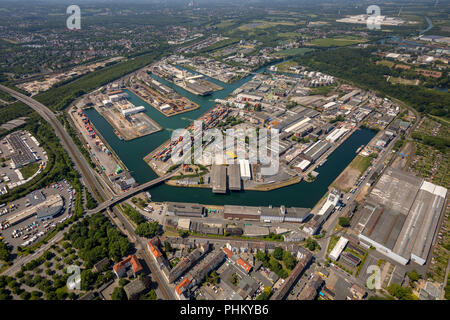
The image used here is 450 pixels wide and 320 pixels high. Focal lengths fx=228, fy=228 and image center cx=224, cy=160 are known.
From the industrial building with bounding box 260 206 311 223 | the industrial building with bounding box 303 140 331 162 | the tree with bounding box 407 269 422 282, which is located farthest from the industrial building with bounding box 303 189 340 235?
the industrial building with bounding box 303 140 331 162

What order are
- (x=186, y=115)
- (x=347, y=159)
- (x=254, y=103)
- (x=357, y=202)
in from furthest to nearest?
(x=254, y=103)
(x=186, y=115)
(x=347, y=159)
(x=357, y=202)

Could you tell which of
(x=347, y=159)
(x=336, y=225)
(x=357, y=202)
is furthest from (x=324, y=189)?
(x=347, y=159)

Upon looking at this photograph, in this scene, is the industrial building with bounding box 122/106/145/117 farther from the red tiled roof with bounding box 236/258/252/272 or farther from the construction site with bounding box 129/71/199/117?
the red tiled roof with bounding box 236/258/252/272

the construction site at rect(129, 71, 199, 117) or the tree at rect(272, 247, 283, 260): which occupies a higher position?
the construction site at rect(129, 71, 199, 117)

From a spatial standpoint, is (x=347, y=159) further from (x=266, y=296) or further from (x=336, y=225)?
(x=266, y=296)

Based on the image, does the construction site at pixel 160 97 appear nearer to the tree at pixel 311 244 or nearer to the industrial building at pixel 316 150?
the industrial building at pixel 316 150

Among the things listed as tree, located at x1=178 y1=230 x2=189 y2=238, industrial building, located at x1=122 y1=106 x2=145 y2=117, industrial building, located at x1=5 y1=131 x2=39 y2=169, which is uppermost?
industrial building, located at x1=122 y1=106 x2=145 y2=117
